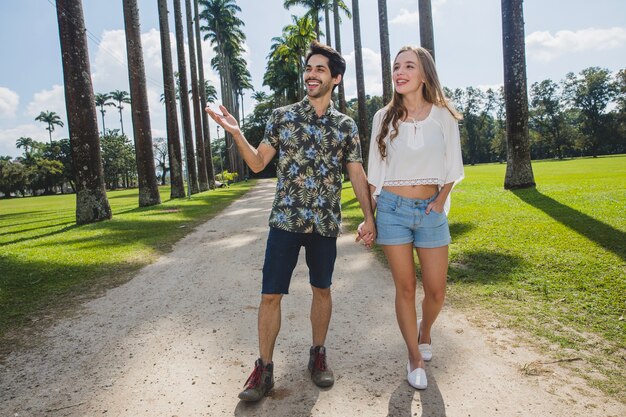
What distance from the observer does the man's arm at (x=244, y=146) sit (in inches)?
A: 108

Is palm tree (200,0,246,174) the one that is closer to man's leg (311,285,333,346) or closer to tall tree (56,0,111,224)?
tall tree (56,0,111,224)

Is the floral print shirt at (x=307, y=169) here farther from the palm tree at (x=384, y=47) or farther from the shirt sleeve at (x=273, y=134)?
the palm tree at (x=384, y=47)

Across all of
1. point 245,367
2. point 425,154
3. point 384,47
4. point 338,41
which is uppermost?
point 338,41

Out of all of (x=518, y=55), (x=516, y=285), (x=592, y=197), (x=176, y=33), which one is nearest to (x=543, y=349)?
(x=516, y=285)

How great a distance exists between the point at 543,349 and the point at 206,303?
11.3ft

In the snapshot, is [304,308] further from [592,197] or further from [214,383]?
[592,197]

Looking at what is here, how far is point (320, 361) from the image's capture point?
2898 millimetres

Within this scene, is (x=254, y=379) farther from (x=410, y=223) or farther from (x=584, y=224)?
(x=584, y=224)

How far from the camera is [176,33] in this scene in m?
25.7

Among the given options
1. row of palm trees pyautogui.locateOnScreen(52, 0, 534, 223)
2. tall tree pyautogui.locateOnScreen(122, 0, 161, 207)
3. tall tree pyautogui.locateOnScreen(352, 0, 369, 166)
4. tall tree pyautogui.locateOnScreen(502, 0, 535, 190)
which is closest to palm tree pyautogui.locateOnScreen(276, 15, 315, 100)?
row of palm trees pyautogui.locateOnScreen(52, 0, 534, 223)

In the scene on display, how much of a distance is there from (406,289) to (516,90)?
11.5m

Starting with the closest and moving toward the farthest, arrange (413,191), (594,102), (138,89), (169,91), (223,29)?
(413,191)
(138,89)
(169,91)
(223,29)
(594,102)

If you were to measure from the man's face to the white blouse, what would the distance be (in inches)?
22.6

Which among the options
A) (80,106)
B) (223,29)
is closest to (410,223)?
(80,106)
